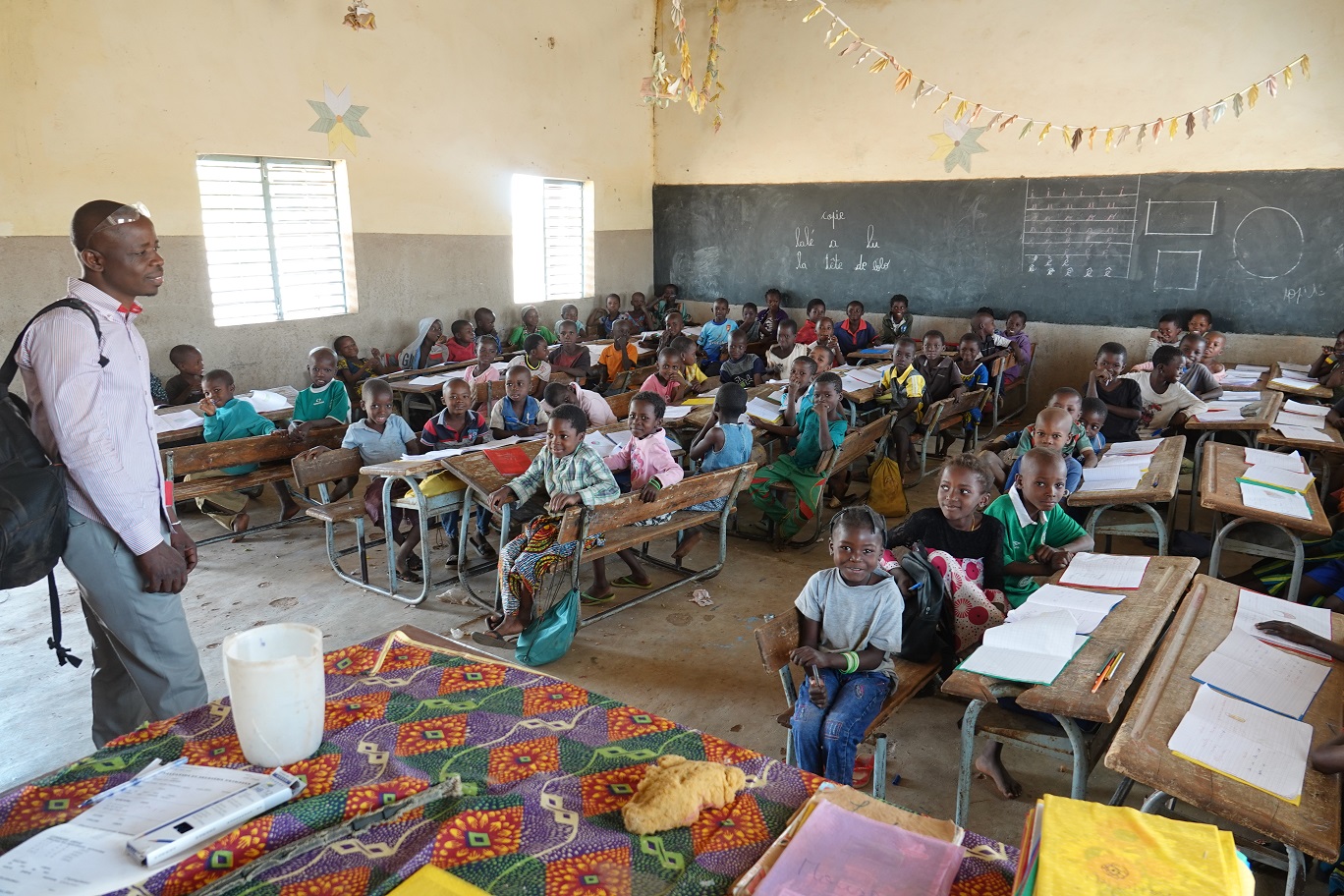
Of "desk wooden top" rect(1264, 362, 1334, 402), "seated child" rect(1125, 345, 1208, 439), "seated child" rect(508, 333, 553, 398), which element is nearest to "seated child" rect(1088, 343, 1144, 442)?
"seated child" rect(1125, 345, 1208, 439)

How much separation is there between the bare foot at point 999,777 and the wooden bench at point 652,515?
1720mm

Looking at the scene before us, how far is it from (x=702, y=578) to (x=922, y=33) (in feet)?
22.7

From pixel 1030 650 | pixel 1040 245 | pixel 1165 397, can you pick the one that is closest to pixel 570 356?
pixel 1165 397

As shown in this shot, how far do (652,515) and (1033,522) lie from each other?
1.63 m

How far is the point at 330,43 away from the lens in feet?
24.5

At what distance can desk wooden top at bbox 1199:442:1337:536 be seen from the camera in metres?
3.07

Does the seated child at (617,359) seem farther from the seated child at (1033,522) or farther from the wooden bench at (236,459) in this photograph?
the seated child at (1033,522)

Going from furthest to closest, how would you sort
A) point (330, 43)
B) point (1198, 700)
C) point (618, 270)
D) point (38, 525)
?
point (618, 270), point (330, 43), point (38, 525), point (1198, 700)

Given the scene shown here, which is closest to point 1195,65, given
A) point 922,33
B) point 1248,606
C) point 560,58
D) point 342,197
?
point 922,33

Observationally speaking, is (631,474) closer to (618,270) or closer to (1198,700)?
(1198,700)

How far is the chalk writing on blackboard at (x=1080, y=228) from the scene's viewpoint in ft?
26.5

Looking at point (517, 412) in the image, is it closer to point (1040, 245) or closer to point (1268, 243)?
point (1040, 245)

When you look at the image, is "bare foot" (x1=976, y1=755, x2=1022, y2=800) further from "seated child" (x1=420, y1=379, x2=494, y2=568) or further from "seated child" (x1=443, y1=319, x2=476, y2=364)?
"seated child" (x1=443, y1=319, x2=476, y2=364)

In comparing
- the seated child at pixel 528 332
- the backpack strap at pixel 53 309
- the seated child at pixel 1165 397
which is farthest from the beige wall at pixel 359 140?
the seated child at pixel 1165 397
